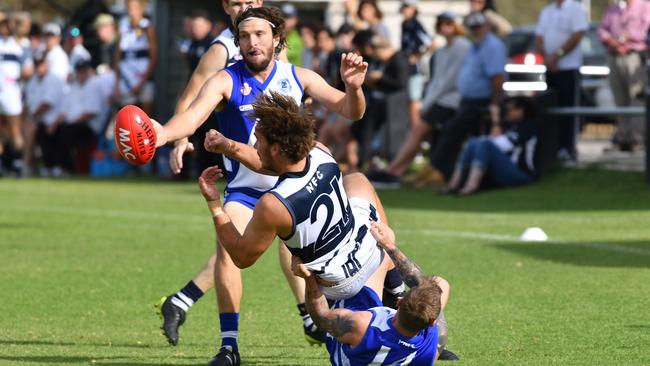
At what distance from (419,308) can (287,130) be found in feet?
3.35

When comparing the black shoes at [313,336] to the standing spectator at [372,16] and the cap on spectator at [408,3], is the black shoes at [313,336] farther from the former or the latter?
the cap on spectator at [408,3]

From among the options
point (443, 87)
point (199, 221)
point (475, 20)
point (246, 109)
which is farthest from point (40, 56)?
point (246, 109)

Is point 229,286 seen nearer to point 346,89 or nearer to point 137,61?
point 346,89

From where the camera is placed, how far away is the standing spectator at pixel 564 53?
17.9 m

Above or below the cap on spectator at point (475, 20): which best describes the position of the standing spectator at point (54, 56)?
below

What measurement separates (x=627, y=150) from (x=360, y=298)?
44.3ft

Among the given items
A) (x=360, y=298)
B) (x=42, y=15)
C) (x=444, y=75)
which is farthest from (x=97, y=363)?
(x=42, y=15)

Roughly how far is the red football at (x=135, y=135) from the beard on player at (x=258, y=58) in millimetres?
764

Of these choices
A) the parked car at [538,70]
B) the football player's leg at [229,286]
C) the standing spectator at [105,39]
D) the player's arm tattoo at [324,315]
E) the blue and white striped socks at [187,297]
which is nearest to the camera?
the player's arm tattoo at [324,315]

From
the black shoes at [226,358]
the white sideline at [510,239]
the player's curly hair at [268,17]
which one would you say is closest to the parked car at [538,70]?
the white sideline at [510,239]

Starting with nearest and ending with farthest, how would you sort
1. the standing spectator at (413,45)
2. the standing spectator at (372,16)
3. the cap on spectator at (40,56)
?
the standing spectator at (372,16)
the standing spectator at (413,45)
the cap on spectator at (40,56)

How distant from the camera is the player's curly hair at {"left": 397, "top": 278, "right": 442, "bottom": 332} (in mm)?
5879

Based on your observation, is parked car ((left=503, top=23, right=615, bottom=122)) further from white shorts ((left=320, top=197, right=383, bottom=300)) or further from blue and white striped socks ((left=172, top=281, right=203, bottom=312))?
white shorts ((left=320, top=197, right=383, bottom=300))

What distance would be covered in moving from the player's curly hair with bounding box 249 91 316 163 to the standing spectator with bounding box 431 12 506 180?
11.2 meters
